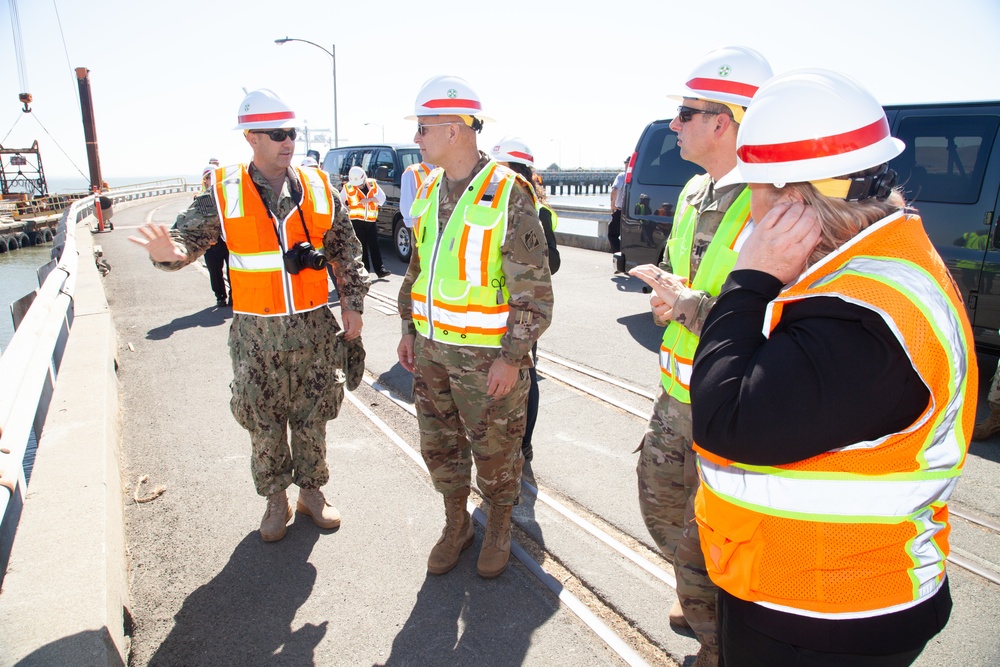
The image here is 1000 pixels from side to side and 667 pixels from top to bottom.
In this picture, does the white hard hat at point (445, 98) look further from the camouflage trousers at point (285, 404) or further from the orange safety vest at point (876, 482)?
the orange safety vest at point (876, 482)

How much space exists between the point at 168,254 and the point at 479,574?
2216 mm

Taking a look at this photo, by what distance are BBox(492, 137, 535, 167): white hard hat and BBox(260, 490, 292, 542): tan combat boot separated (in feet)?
10.7

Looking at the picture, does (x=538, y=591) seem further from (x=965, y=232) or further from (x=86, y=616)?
(x=965, y=232)

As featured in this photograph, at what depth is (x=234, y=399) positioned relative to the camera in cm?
346

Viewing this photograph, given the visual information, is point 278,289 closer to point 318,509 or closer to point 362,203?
point 318,509

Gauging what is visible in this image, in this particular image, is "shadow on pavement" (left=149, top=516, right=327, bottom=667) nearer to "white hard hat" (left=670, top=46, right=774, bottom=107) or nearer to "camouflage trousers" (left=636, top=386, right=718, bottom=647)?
"camouflage trousers" (left=636, top=386, right=718, bottom=647)

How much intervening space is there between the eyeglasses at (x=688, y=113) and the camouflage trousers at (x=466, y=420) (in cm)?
128

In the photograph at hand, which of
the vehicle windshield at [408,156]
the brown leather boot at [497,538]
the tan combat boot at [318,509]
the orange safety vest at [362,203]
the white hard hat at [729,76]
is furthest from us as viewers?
the vehicle windshield at [408,156]

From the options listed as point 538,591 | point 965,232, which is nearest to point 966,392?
point 538,591

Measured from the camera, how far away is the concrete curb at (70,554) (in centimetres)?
218

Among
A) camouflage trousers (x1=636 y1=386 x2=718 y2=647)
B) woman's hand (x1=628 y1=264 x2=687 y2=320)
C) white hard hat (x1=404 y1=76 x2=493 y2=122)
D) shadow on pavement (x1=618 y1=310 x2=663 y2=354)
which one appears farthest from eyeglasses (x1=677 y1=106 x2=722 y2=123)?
shadow on pavement (x1=618 y1=310 x2=663 y2=354)

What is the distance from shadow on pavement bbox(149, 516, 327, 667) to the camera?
2.66 metres

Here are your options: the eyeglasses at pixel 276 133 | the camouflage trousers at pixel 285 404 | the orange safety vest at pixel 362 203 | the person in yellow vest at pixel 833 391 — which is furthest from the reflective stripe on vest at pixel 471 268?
the orange safety vest at pixel 362 203

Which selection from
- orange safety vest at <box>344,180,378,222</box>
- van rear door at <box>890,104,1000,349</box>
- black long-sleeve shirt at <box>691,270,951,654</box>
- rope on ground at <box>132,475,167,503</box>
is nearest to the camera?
black long-sleeve shirt at <box>691,270,951,654</box>
